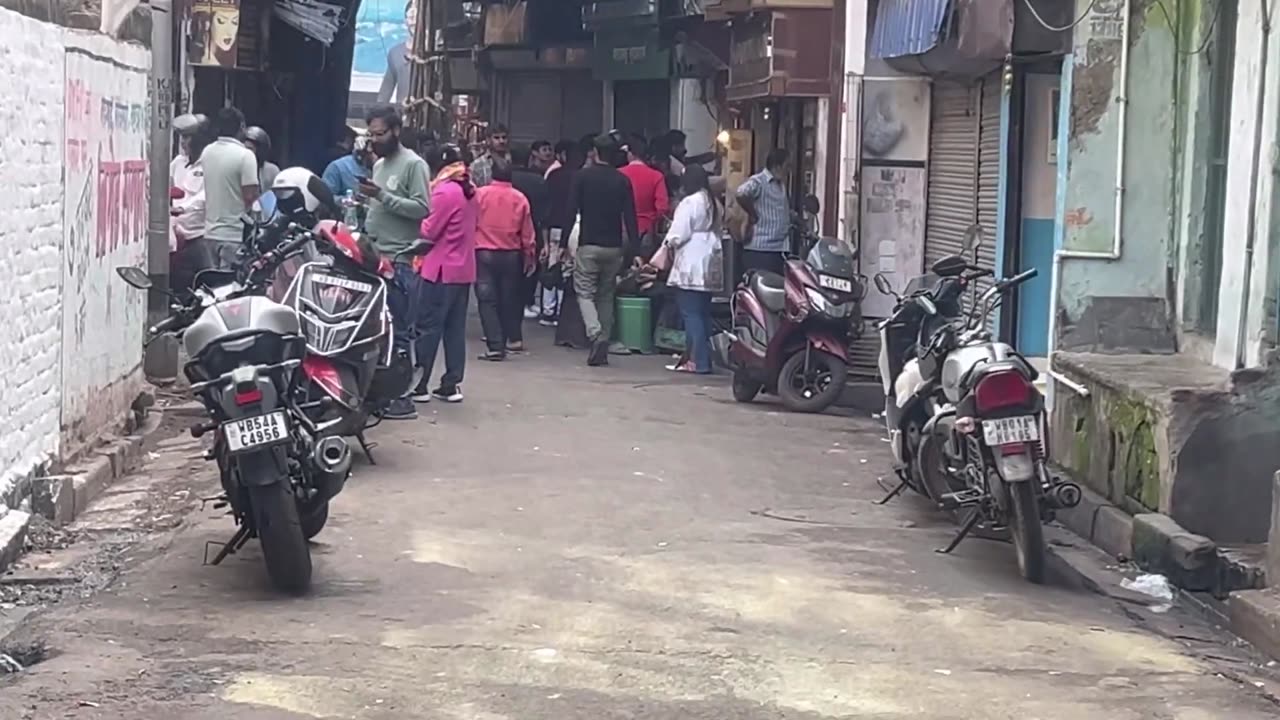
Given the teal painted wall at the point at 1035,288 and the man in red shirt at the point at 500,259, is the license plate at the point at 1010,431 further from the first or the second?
the man in red shirt at the point at 500,259

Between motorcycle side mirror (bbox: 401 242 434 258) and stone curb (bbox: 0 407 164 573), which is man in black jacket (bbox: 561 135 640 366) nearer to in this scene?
motorcycle side mirror (bbox: 401 242 434 258)

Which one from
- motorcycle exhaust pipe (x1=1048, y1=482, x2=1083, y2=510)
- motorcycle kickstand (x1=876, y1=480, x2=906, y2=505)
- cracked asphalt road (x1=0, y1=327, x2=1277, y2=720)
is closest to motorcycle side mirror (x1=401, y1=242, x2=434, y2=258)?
cracked asphalt road (x1=0, y1=327, x2=1277, y2=720)

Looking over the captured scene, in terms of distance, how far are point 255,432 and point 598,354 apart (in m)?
9.82

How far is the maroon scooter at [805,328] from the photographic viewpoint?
14.0 meters

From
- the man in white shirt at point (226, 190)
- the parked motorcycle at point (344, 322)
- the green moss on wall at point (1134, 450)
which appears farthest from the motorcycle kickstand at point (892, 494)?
the man in white shirt at point (226, 190)

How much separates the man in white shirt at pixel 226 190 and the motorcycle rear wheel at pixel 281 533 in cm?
655

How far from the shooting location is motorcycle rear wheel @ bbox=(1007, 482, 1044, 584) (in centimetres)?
810

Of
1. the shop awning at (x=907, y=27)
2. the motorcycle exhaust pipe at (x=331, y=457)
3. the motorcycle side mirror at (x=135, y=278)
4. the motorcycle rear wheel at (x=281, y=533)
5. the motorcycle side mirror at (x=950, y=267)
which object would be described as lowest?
the motorcycle rear wheel at (x=281, y=533)

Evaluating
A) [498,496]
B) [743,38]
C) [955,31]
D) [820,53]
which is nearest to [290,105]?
[743,38]

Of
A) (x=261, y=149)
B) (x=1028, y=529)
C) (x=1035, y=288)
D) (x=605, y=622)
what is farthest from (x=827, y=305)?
(x=605, y=622)

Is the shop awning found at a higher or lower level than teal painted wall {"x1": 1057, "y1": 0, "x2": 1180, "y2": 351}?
higher

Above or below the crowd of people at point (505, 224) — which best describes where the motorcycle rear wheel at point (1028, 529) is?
below

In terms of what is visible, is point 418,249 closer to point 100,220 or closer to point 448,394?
point 100,220

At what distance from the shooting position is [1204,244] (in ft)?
33.9
